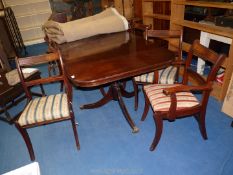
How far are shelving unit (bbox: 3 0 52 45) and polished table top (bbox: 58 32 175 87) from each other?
370cm

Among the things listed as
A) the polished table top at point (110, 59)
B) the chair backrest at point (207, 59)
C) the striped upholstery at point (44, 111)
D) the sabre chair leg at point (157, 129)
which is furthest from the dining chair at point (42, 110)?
the chair backrest at point (207, 59)

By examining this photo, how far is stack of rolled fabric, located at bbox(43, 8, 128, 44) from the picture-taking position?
2115 mm

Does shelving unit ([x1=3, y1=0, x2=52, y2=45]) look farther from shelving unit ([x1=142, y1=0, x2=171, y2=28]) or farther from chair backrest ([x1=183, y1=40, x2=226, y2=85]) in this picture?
chair backrest ([x1=183, y1=40, x2=226, y2=85])

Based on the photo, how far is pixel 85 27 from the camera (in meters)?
2.20

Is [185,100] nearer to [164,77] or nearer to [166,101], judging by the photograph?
[166,101]

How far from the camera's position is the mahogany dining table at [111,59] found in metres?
1.43

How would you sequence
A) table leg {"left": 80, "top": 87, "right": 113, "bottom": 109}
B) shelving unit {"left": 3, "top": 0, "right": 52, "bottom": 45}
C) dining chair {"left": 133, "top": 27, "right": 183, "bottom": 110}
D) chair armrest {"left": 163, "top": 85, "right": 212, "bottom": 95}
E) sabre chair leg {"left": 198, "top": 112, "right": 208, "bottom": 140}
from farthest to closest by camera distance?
shelving unit {"left": 3, "top": 0, "right": 52, "bottom": 45}, table leg {"left": 80, "top": 87, "right": 113, "bottom": 109}, dining chair {"left": 133, "top": 27, "right": 183, "bottom": 110}, sabre chair leg {"left": 198, "top": 112, "right": 208, "bottom": 140}, chair armrest {"left": 163, "top": 85, "right": 212, "bottom": 95}

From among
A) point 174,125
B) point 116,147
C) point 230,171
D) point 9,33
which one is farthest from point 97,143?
point 9,33

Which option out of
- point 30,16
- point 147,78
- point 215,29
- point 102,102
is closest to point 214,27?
point 215,29

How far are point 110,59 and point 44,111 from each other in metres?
0.73

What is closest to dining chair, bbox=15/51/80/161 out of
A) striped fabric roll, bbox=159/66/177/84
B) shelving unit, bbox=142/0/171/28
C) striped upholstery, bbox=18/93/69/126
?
striped upholstery, bbox=18/93/69/126

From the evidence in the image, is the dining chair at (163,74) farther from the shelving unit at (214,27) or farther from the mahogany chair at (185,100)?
the shelving unit at (214,27)

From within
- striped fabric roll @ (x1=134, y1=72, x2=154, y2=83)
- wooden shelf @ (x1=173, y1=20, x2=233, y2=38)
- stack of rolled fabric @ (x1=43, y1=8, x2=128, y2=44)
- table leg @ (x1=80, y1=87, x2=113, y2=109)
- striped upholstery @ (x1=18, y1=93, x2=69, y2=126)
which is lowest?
table leg @ (x1=80, y1=87, x2=113, y2=109)

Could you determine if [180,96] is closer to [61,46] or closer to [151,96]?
[151,96]
